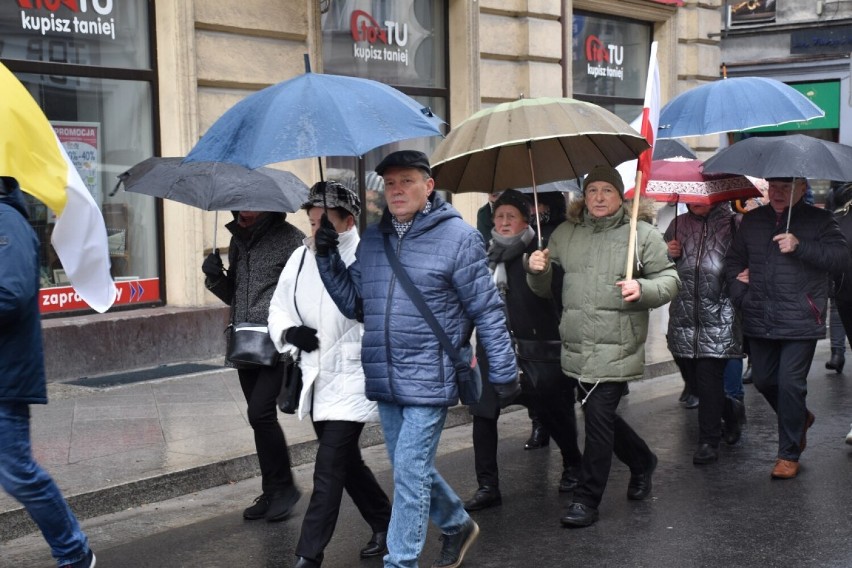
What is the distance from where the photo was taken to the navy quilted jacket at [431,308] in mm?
4645

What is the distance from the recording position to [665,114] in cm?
801

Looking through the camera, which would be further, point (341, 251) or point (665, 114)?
point (665, 114)

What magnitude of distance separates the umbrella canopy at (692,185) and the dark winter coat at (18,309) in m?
4.14

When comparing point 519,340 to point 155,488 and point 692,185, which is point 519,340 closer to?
point 692,185

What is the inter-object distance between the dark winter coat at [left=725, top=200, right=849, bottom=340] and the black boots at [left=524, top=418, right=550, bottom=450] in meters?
1.58

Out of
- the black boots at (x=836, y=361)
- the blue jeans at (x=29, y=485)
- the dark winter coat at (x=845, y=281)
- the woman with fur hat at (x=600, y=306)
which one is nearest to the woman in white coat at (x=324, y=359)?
the blue jeans at (x=29, y=485)

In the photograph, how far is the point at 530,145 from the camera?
586cm

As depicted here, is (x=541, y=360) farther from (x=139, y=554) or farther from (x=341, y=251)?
(x=139, y=554)

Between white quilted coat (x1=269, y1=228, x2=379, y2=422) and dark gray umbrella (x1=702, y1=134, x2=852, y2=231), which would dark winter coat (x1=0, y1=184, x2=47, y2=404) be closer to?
white quilted coat (x1=269, y1=228, x2=379, y2=422)

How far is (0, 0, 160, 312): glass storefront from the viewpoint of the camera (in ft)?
32.0

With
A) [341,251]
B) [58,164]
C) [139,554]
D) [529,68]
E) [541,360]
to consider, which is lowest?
[139,554]

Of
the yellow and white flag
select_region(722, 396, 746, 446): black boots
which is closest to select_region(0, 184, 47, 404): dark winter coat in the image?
the yellow and white flag

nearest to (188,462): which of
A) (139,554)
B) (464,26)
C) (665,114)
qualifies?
(139,554)

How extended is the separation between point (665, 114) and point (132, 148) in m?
5.03
